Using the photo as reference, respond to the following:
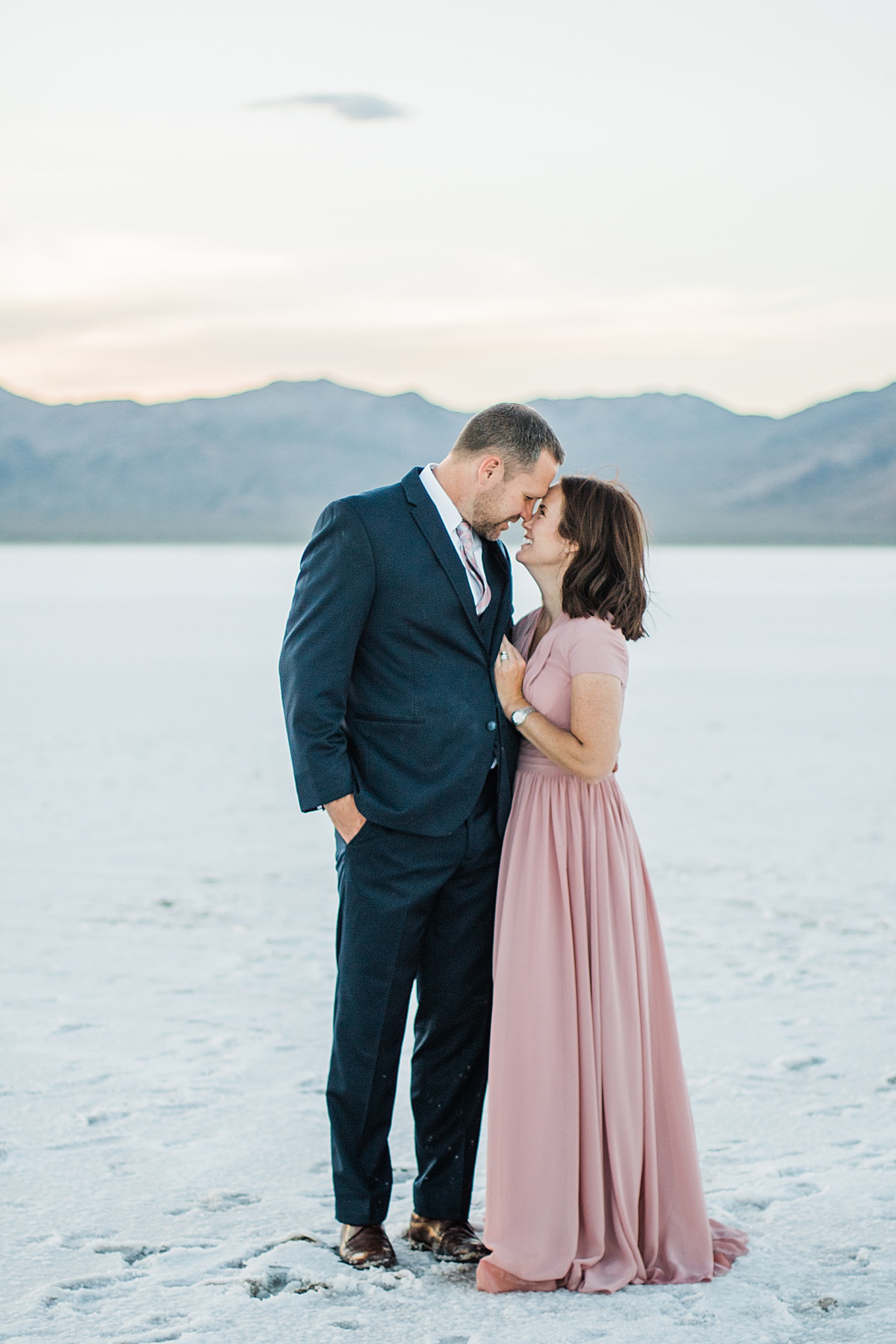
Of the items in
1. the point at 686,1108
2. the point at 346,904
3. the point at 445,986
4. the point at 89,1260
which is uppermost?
the point at 346,904

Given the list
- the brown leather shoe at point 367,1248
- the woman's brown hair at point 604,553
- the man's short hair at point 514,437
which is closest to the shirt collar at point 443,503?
the man's short hair at point 514,437

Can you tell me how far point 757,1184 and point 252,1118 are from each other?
1.39 metres

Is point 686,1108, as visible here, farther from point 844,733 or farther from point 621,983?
point 844,733

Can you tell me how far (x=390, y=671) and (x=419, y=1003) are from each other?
0.79 metres

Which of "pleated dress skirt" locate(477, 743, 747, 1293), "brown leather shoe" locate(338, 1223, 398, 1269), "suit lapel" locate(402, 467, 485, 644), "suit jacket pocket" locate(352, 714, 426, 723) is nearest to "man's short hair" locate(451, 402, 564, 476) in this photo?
"suit lapel" locate(402, 467, 485, 644)

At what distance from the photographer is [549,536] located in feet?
10.1

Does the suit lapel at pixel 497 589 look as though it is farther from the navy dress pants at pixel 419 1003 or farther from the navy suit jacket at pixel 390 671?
Answer: the navy dress pants at pixel 419 1003

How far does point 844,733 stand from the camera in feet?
39.9

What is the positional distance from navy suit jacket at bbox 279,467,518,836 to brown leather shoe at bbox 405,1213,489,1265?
941 millimetres

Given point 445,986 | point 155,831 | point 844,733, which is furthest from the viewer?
point 844,733

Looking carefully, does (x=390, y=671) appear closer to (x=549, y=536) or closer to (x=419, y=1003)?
(x=549, y=536)

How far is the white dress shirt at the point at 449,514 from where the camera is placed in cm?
311

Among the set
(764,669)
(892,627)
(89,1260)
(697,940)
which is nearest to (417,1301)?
(89,1260)

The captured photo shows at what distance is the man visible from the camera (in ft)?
9.83
